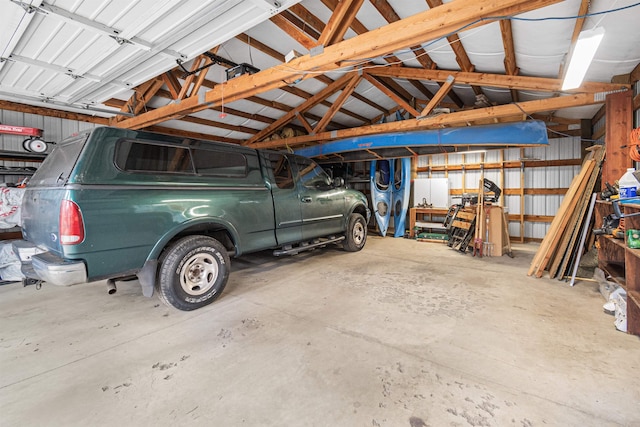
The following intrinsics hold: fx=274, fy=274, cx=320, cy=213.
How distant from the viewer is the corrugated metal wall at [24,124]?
521cm

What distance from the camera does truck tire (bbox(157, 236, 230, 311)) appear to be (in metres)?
2.74

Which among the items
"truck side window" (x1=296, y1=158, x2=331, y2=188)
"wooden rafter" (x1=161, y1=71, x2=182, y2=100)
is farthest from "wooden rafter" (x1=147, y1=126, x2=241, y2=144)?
"truck side window" (x1=296, y1=158, x2=331, y2=188)

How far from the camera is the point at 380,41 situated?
268cm

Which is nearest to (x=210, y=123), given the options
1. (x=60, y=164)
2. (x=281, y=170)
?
(x=281, y=170)

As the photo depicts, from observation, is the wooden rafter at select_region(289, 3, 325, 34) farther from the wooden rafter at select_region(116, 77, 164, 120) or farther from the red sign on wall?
the red sign on wall

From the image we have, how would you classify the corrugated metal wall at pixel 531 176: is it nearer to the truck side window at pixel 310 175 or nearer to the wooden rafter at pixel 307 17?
the truck side window at pixel 310 175

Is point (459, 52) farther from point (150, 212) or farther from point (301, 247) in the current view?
point (150, 212)

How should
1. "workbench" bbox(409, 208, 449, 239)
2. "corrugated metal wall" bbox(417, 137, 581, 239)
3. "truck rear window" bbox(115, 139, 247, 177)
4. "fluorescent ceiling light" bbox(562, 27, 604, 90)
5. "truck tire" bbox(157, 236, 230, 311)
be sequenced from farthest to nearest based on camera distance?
"workbench" bbox(409, 208, 449, 239) → "corrugated metal wall" bbox(417, 137, 581, 239) → "truck tire" bbox(157, 236, 230, 311) → "truck rear window" bbox(115, 139, 247, 177) → "fluorescent ceiling light" bbox(562, 27, 604, 90)

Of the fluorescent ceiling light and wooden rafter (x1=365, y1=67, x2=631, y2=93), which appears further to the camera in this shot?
wooden rafter (x1=365, y1=67, x2=631, y2=93)

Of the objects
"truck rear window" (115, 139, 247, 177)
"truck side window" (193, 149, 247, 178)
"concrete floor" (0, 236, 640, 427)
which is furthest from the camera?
"truck side window" (193, 149, 247, 178)

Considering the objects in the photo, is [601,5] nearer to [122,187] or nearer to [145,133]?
[145,133]

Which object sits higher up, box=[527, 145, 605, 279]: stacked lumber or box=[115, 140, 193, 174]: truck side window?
box=[115, 140, 193, 174]: truck side window

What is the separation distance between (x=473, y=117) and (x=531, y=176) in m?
3.38

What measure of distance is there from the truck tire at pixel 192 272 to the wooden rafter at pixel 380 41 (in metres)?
2.23
